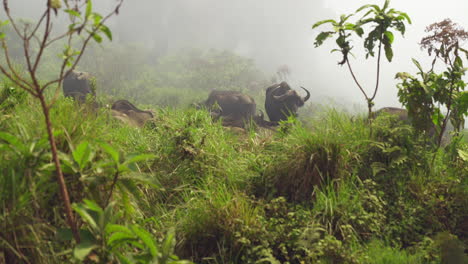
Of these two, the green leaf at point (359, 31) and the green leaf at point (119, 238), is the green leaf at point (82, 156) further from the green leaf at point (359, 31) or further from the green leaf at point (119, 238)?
the green leaf at point (359, 31)

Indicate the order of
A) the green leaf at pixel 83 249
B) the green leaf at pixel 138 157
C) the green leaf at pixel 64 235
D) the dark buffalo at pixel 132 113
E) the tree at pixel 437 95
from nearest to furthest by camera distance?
the green leaf at pixel 83 249 → the green leaf at pixel 64 235 → the green leaf at pixel 138 157 → the tree at pixel 437 95 → the dark buffalo at pixel 132 113

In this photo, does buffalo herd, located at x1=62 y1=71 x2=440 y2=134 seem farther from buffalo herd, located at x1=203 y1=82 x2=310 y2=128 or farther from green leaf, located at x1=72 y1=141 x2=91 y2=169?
green leaf, located at x1=72 y1=141 x2=91 y2=169

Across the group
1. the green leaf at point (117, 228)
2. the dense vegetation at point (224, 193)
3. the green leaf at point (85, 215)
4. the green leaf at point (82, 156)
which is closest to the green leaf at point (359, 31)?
the dense vegetation at point (224, 193)

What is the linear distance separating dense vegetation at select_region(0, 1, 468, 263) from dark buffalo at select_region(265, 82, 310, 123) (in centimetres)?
620

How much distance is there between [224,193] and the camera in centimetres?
409

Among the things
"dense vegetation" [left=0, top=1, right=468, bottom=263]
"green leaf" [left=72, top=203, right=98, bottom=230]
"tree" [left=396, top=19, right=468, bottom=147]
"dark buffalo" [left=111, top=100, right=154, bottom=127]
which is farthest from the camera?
"dark buffalo" [left=111, top=100, right=154, bottom=127]

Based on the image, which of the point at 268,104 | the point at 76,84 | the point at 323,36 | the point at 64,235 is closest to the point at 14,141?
the point at 64,235

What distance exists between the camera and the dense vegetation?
2357 mm

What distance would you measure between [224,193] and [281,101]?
8269 mm

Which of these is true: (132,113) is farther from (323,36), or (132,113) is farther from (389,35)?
(389,35)

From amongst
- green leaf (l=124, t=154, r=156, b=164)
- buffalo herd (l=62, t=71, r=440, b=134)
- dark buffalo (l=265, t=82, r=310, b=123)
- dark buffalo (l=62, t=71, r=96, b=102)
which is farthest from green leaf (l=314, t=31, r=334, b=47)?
dark buffalo (l=62, t=71, r=96, b=102)

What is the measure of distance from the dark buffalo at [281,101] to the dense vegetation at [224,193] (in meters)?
6.20

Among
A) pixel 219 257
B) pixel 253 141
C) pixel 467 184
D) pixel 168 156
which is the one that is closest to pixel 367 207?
pixel 467 184

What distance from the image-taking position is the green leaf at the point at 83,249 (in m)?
1.81
